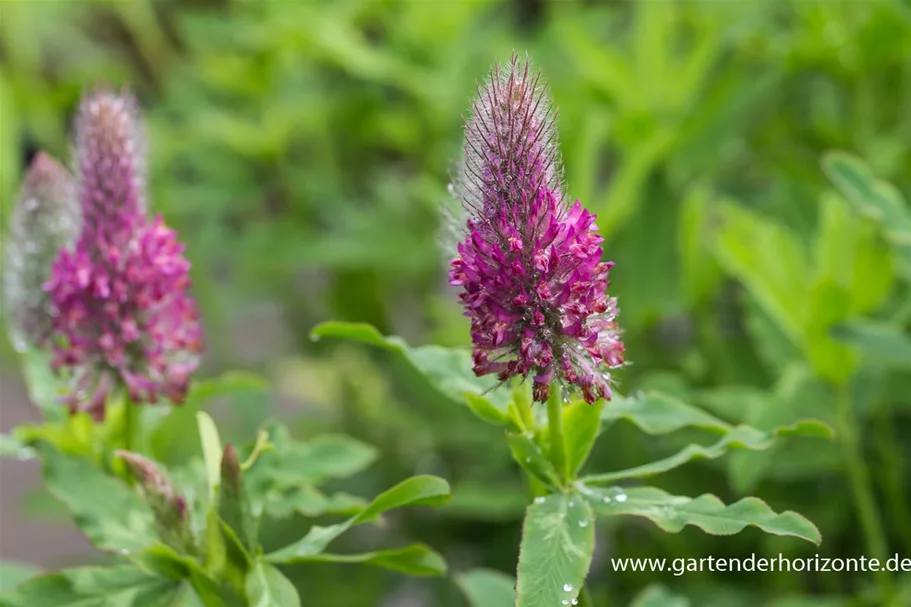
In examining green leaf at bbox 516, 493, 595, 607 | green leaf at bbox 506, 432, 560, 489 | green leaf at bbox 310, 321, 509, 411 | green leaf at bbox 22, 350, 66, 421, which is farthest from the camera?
green leaf at bbox 22, 350, 66, 421

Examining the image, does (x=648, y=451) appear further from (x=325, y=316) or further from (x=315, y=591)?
(x=325, y=316)

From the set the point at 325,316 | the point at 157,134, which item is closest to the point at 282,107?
the point at 157,134

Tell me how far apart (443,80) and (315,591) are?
123 cm

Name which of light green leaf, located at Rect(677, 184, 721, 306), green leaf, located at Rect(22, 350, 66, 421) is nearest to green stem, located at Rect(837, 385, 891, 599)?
light green leaf, located at Rect(677, 184, 721, 306)

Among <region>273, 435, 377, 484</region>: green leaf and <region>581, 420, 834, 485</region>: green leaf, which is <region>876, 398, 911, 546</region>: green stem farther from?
<region>273, 435, 377, 484</region>: green leaf

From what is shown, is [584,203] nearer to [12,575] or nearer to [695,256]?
[695,256]

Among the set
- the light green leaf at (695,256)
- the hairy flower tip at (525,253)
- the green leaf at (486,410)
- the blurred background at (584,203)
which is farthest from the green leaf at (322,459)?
the light green leaf at (695,256)

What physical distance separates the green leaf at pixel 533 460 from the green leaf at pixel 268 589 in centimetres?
27

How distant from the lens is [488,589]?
129 cm

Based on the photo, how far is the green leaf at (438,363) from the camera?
3.66 ft

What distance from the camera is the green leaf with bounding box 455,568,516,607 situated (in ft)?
4.18

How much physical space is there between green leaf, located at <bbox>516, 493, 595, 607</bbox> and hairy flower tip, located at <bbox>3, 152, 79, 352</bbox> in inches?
32.5

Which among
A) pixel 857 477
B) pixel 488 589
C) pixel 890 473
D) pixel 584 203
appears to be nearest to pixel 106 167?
pixel 488 589

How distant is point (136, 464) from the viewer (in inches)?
41.5
